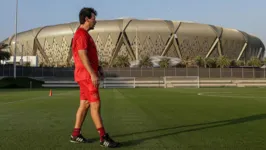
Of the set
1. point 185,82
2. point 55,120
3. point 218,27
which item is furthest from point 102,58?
point 55,120

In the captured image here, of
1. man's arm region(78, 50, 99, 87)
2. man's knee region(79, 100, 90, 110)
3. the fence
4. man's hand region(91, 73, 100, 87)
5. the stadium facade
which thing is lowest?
the fence

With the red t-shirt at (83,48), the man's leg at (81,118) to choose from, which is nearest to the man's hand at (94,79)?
the red t-shirt at (83,48)

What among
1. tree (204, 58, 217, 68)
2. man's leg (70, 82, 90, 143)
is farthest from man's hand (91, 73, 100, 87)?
tree (204, 58, 217, 68)

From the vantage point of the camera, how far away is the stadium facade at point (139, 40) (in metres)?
93.3

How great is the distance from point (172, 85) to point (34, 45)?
228ft

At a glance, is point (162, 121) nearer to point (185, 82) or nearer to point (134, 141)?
point (134, 141)

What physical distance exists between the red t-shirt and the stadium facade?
8616cm

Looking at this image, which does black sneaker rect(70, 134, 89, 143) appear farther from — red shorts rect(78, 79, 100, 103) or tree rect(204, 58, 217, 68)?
→ tree rect(204, 58, 217, 68)

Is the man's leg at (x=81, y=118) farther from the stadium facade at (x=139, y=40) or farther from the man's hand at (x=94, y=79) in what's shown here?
the stadium facade at (x=139, y=40)

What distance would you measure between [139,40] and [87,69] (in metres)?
89.2

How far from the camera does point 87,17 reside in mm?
4641

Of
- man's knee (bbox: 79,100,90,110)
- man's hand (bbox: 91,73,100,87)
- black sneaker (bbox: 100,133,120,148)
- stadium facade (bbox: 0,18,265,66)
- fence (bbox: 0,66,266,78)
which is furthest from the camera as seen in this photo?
stadium facade (bbox: 0,18,265,66)

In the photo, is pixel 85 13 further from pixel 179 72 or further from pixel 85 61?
pixel 179 72

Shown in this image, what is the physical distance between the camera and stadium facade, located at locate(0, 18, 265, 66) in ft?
306
